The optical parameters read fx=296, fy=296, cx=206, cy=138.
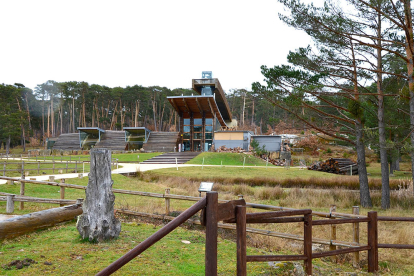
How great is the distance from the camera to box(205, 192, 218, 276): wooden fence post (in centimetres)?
213

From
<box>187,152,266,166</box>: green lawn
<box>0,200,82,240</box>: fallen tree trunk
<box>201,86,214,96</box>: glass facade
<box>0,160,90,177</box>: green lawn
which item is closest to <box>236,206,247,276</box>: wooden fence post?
<box>0,200,82,240</box>: fallen tree trunk

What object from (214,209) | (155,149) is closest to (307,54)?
(214,209)

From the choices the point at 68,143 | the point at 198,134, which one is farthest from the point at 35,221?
the point at 68,143

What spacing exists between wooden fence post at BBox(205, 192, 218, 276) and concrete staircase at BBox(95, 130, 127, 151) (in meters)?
41.7

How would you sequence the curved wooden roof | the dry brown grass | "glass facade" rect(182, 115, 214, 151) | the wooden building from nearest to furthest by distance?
1. the dry brown grass
2. the curved wooden roof
3. the wooden building
4. "glass facade" rect(182, 115, 214, 151)

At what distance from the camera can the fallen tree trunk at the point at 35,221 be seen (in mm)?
5215

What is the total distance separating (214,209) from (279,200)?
1087cm

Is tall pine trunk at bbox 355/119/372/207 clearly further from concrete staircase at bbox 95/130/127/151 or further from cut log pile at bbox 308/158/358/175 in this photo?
concrete staircase at bbox 95/130/127/151

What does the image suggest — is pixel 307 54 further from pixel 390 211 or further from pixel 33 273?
pixel 33 273

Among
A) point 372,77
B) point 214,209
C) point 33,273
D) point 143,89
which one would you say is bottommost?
point 33,273

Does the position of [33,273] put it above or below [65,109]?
below

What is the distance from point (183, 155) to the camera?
3362 centimetres

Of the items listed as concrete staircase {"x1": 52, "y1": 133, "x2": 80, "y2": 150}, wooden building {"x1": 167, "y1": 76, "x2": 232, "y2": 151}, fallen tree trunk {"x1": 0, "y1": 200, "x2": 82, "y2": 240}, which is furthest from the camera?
concrete staircase {"x1": 52, "y1": 133, "x2": 80, "y2": 150}

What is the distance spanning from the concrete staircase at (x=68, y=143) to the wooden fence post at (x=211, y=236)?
150 feet
